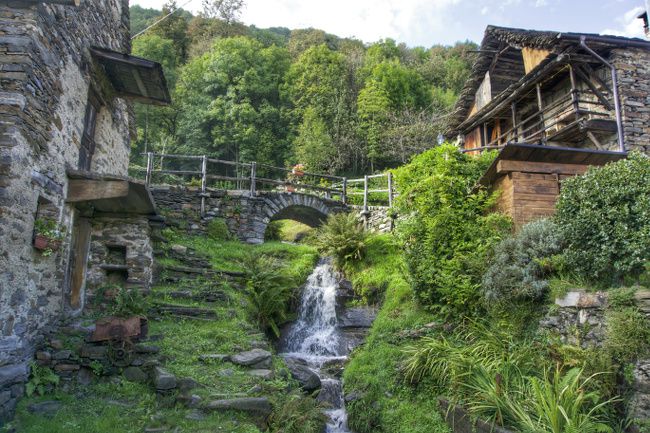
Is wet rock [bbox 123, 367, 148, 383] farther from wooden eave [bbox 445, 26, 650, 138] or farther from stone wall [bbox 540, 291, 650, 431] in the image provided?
wooden eave [bbox 445, 26, 650, 138]

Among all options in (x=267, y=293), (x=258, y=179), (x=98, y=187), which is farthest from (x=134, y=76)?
(x=258, y=179)

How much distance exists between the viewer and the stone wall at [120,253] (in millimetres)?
8297

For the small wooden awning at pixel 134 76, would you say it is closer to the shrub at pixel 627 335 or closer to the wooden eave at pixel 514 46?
the shrub at pixel 627 335

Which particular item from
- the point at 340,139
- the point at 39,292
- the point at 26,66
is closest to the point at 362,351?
the point at 39,292

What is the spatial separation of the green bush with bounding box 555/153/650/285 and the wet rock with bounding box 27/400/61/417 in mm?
7273

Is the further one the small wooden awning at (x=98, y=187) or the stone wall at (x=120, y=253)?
the stone wall at (x=120, y=253)

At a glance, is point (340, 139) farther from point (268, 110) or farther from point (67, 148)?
point (67, 148)

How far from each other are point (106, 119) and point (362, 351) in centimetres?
753

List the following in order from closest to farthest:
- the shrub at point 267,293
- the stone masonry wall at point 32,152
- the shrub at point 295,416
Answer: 1. the stone masonry wall at point 32,152
2. the shrub at point 295,416
3. the shrub at point 267,293

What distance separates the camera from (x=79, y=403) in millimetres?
5836

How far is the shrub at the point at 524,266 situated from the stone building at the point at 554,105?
1429mm

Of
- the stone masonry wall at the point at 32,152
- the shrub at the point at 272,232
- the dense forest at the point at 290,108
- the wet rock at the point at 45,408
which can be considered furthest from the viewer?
the dense forest at the point at 290,108

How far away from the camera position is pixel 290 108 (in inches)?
1127

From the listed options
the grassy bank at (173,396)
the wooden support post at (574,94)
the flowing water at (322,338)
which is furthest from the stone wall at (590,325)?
the wooden support post at (574,94)
